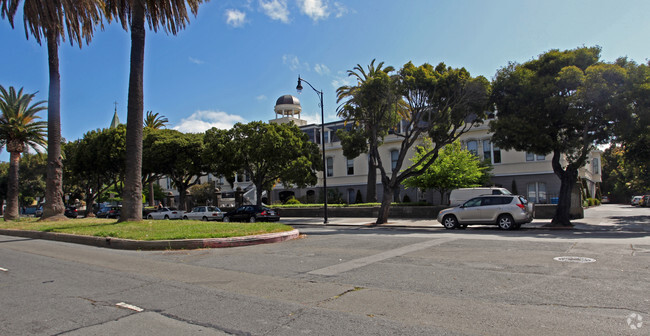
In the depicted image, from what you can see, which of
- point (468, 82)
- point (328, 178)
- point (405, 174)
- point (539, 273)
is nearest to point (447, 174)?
point (405, 174)

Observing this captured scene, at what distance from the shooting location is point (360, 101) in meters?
23.9

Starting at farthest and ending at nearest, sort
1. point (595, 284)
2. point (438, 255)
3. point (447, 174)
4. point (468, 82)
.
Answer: point (447, 174)
point (468, 82)
point (438, 255)
point (595, 284)

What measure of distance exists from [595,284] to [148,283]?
24.9 ft

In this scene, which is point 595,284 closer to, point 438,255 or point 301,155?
point 438,255

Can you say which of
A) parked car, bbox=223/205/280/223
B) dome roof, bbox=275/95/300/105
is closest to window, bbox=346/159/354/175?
dome roof, bbox=275/95/300/105

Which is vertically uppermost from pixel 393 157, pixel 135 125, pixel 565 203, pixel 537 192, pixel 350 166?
pixel 393 157

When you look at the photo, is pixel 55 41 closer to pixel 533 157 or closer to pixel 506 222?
pixel 506 222

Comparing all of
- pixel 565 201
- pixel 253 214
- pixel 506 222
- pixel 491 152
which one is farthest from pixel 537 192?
pixel 253 214

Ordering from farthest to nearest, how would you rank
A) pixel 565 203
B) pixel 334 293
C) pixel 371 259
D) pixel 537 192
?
pixel 537 192 → pixel 565 203 → pixel 371 259 → pixel 334 293

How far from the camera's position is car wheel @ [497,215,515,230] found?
19.3 m

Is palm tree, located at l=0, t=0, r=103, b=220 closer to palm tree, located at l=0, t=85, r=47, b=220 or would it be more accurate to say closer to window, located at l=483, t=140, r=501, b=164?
palm tree, located at l=0, t=85, r=47, b=220

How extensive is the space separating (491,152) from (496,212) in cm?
2298

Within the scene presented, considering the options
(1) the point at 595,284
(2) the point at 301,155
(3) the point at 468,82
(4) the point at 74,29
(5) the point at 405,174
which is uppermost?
(4) the point at 74,29

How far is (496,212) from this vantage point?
19.5m
